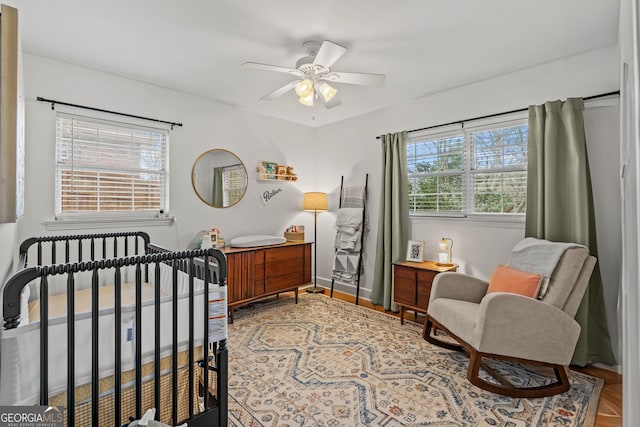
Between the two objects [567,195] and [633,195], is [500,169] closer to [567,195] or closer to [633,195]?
[567,195]

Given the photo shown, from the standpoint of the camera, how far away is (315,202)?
4402 millimetres

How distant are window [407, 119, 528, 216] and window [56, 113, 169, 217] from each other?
110 inches

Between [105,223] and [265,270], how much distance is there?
5.35 feet

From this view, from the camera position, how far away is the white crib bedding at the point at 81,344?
3.41 ft

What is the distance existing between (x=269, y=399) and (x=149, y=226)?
2132 millimetres

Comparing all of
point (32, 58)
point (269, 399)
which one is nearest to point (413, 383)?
point (269, 399)

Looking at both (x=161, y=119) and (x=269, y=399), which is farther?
(x=161, y=119)

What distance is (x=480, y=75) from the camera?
3.03m

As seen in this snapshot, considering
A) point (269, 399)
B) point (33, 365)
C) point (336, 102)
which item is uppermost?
point (336, 102)

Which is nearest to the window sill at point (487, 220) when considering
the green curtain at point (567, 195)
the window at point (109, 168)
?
the green curtain at point (567, 195)

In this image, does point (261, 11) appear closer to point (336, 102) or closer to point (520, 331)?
point (336, 102)

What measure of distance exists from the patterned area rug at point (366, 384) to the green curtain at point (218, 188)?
1438 mm

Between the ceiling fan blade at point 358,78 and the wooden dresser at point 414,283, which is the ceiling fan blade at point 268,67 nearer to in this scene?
the ceiling fan blade at point 358,78

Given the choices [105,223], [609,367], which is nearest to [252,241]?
[105,223]
